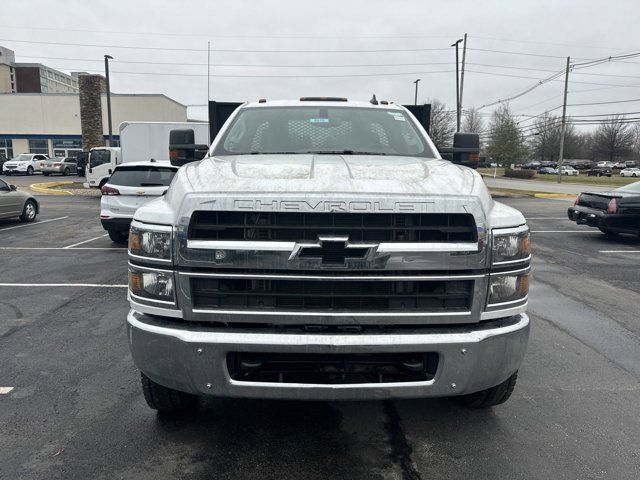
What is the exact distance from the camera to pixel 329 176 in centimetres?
271

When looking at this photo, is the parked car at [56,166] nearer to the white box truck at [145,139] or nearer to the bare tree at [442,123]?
the white box truck at [145,139]

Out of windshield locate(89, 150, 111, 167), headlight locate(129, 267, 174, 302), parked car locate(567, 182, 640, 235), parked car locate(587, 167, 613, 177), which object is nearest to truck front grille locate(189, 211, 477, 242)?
headlight locate(129, 267, 174, 302)

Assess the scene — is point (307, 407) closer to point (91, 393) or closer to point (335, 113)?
point (91, 393)

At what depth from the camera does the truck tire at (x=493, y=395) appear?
3.05 meters

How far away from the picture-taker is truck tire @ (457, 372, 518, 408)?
10.0ft

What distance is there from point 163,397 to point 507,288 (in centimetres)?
213

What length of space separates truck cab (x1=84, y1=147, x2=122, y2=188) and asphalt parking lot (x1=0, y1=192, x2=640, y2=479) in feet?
61.9

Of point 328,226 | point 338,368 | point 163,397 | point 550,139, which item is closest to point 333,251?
point 328,226

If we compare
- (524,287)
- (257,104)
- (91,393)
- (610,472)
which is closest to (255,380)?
(524,287)

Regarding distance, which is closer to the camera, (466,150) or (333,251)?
(333,251)

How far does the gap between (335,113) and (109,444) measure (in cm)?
311

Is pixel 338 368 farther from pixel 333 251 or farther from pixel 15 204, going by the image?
pixel 15 204

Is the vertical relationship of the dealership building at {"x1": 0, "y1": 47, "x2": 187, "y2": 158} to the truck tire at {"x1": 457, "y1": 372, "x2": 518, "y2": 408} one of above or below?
above

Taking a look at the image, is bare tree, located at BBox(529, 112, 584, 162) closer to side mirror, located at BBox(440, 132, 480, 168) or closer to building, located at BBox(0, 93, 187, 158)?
building, located at BBox(0, 93, 187, 158)
